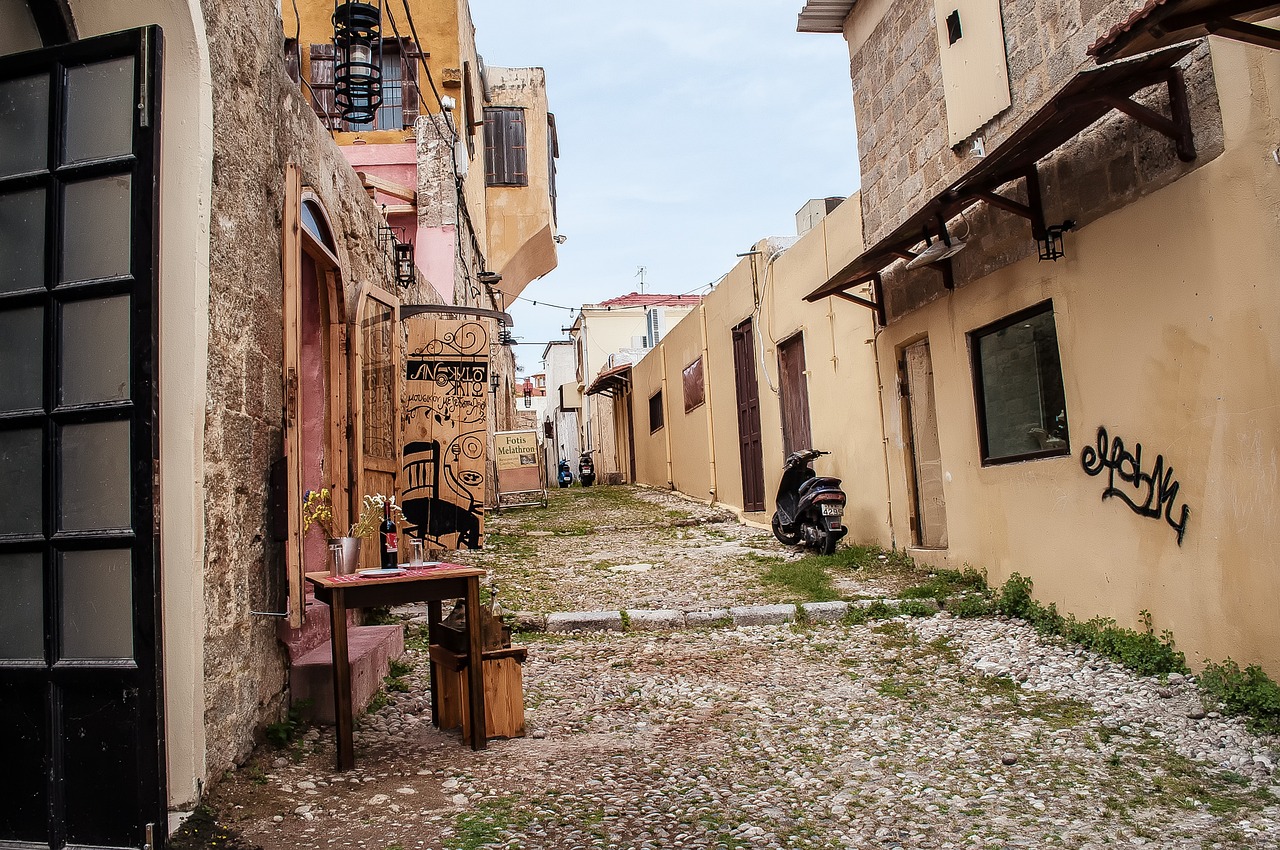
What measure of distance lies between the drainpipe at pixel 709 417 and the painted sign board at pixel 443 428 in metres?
7.71

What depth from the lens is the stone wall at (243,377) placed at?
345 centimetres

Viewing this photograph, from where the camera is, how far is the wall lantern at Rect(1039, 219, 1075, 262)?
5520mm

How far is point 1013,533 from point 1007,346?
53.0 inches

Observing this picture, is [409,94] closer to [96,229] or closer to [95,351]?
[96,229]

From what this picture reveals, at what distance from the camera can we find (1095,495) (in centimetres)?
537

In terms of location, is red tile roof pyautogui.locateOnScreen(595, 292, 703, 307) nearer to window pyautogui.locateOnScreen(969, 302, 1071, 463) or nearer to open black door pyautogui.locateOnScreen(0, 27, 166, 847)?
window pyautogui.locateOnScreen(969, 302, 1071, 463)

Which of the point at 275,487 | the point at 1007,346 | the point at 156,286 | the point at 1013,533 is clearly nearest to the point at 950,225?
the point at 1007,346

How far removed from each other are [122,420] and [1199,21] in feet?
13.9

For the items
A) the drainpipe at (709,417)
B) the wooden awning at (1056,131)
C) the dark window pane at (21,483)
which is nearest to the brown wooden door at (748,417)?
the drainpipe at (709,417)

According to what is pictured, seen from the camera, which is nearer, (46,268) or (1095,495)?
(46,268)

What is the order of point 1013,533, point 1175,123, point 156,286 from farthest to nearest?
point 1013,533 → point 1175,123 → point 156,286

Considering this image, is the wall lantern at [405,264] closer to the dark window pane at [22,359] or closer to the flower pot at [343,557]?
Answer: the flower pot at [343,557]

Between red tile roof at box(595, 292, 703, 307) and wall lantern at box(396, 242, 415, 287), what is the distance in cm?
2777

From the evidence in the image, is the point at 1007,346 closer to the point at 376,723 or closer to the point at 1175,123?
the point at 1175,123
